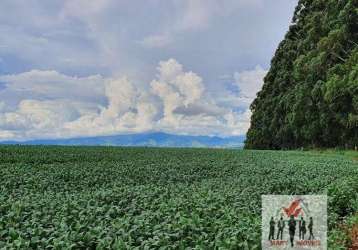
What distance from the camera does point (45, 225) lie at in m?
7.95

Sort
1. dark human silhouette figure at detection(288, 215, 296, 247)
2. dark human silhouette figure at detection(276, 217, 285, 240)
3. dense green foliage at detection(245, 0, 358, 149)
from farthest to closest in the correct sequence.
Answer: dense green foliage at detection(245, 0, 358, 149)
dark human silhouette figure at detection(276, 217, 285, 240)
dark human silhouette figure at detection(288, 215, 296, 247)

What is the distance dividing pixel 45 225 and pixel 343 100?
42.2m

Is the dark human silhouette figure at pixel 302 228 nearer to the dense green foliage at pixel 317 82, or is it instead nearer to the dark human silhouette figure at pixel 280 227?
the dark human silhouette figure at pixel 280 227

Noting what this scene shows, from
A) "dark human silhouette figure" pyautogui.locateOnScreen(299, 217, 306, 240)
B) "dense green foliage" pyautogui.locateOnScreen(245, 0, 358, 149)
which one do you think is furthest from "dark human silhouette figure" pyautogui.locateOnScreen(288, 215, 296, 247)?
"dense green foliage" pyautogui.locateOnScreen(245, 0, 358, 149)

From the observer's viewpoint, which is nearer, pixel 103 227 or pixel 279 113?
pixel 103 227

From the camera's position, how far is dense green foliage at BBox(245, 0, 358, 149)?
42.8 m

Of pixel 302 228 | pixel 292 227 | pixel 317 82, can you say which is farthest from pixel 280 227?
pixel 317 82

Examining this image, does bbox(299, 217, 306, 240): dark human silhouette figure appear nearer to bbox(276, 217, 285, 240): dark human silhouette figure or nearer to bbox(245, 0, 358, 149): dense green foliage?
bbox(276, 217, 285, 240): dark human silhouette figure

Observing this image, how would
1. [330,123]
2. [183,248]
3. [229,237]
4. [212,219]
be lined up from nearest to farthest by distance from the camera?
[183,248], [229,237], [212,219], [330,123]

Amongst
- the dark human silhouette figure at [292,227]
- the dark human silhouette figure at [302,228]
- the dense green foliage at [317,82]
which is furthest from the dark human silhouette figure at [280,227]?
the dense green foliage at [317,82]

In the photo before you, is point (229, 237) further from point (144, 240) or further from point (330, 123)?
point (330, 123)

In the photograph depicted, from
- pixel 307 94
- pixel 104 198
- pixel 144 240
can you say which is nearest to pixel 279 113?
pixel 307 94

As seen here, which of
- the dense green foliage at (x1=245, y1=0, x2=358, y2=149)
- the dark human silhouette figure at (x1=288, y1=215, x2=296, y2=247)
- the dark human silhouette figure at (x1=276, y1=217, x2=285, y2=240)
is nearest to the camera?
the dark human silhouette figure at (x1=288, y1=215, x2=296, y2=247)

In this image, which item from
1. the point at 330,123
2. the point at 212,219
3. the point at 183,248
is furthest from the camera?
the point at 330,123
